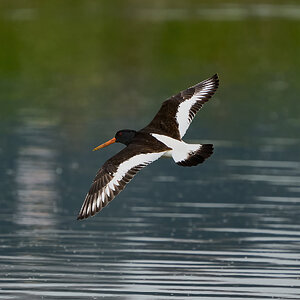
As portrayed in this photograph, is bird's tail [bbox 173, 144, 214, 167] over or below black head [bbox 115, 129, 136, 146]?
below

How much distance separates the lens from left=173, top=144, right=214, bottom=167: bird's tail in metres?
12.1

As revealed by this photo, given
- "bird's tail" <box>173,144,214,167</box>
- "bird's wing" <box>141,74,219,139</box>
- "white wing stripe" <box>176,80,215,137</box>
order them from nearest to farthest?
"bird's tail" <box>173,144,214,167</box>, "bird's wing" <box>141,74,219,139</box>, "white wing stripe" <box>176,80,215,137</box>

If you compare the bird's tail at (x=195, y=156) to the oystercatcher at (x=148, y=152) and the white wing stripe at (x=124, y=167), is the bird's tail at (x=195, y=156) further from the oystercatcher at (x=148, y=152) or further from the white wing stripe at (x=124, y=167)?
the white wing stripe at (x=124, y=167)

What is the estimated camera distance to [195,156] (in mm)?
12125

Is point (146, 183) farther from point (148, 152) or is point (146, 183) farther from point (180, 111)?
point (148, 152)

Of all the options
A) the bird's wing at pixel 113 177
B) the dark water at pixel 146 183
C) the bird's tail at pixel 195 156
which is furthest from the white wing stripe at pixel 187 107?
the dark water at pixel 146 183

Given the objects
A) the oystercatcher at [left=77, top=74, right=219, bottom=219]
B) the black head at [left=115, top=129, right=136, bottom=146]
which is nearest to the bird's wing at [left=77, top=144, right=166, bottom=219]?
the oystercatcher at [left=77, top=74, right=219, bottom=219]

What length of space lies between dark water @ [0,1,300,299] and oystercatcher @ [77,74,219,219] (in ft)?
2.70

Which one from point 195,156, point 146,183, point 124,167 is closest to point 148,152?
point 124,167

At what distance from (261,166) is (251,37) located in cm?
3206

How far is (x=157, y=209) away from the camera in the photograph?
51.6ft

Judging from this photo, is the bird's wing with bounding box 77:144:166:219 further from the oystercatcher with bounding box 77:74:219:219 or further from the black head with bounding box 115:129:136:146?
the black head with bounding box 115:129:136:146

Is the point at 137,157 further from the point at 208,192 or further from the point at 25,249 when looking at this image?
the point at 208,192

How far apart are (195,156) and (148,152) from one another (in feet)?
1.64
